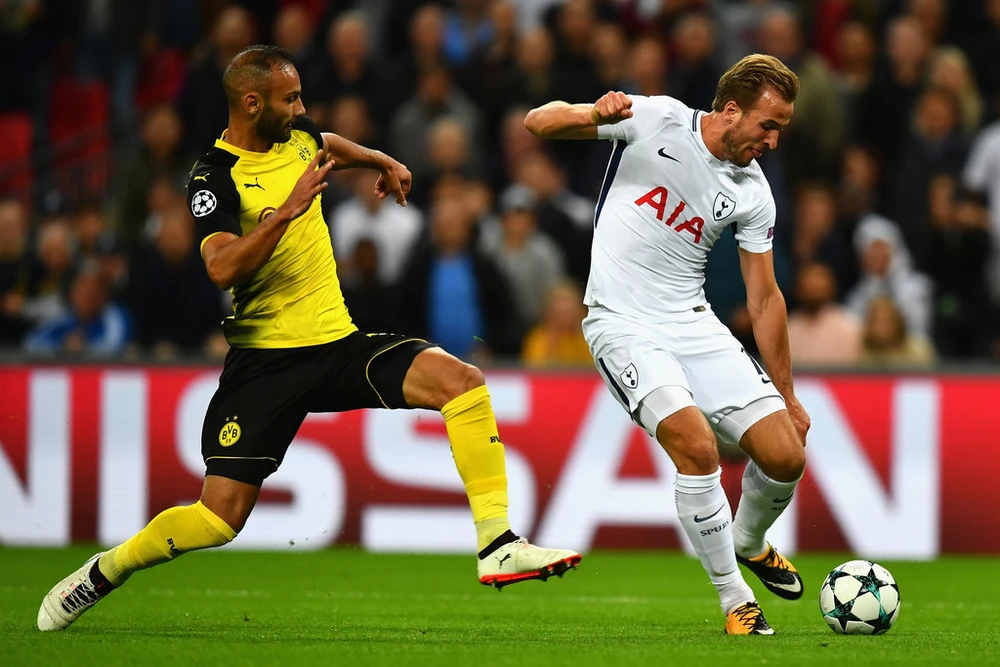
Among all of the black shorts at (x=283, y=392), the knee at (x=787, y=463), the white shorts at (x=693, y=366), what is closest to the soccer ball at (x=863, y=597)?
the knee at (x=787, y=463)

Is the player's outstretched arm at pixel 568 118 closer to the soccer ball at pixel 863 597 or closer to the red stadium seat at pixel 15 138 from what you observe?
the soccer ball at pixel 863 597

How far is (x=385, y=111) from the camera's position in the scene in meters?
13.8

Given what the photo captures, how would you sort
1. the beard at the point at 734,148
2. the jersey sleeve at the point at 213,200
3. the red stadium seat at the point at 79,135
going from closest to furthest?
the jersey sleeve at the point at 213,200, the beard at the point at 734,148, the red stadium seat at the point at 79,135

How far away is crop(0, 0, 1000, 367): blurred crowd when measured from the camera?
12.1 meters

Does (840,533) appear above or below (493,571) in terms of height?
below

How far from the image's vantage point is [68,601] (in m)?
6.87

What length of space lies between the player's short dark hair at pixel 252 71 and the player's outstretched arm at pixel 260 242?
0.52 metres

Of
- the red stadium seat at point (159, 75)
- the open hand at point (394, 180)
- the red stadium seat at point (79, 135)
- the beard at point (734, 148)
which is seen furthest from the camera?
the red stadium seat at point (159, 75)

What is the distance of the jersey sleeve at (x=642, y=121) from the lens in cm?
700

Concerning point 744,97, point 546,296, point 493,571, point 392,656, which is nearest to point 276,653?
point 392,656

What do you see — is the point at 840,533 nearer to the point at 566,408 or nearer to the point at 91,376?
the point at 566,408

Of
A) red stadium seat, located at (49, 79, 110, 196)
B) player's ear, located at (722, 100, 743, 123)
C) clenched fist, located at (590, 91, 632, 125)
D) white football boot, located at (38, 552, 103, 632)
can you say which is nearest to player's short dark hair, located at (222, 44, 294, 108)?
clenched fist, located at (590, 91, 632, 125)

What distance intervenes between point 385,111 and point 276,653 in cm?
824

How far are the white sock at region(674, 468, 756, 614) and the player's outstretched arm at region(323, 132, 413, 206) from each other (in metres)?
1.80
